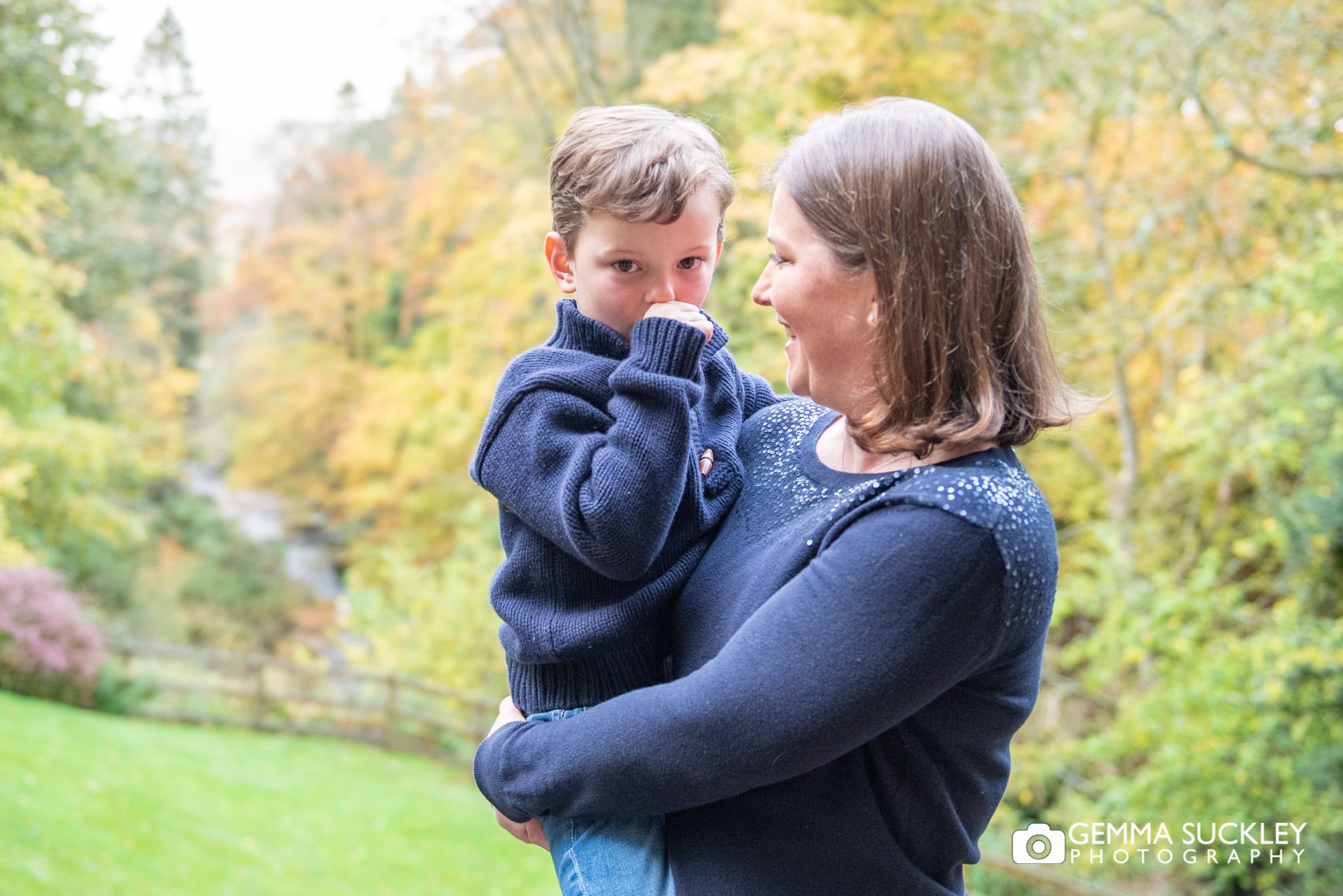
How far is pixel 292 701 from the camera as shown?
14531 millimetres

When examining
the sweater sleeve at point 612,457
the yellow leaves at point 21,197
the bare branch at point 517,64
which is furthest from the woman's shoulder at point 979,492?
the bare branch at point 517,64

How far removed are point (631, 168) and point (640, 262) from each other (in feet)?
0.44

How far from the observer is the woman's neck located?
1229 mm

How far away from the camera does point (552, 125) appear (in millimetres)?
10805

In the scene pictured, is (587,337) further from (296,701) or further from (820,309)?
(296,701)

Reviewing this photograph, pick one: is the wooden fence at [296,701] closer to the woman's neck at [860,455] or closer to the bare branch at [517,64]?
the bare branch at [517,64]

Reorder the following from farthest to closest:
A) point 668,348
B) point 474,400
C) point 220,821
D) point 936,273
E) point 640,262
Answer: point 474,400 → point 220,821 → point 640,262 → point 668,348 → point 936,273

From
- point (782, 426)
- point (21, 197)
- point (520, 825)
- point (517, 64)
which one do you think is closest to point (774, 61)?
point (517, 64)

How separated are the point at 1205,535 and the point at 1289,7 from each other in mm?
3810

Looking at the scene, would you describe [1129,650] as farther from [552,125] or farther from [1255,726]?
[552,125]

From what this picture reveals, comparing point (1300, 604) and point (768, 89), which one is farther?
point (768, 89)

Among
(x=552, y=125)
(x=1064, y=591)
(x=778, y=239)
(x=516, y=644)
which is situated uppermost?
(x=778, y=239)

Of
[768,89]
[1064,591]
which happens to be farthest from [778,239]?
[768,89]

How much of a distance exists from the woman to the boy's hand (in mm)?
123
